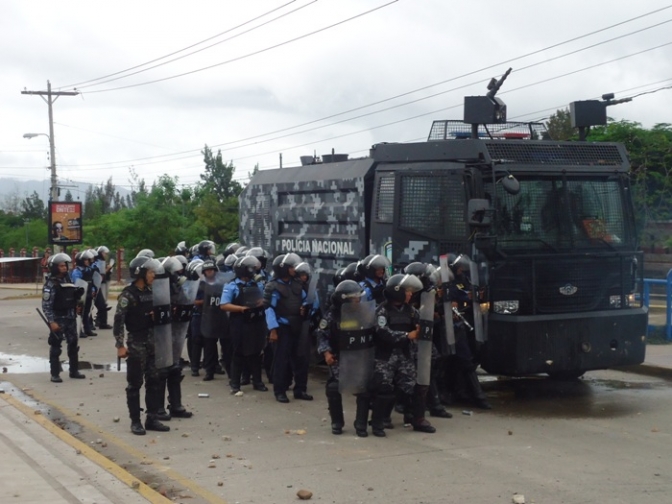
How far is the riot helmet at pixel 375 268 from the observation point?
35.1 ft

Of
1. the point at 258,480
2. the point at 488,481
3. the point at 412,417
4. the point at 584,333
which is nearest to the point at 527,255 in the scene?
the point at 584,333

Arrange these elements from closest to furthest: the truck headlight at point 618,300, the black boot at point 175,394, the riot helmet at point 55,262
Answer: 1. the black boot at point 175,394
2. the truck headlight at point 618,300
3. the riot helmet at point 55,262

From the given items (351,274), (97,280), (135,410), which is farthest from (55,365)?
(97,280)

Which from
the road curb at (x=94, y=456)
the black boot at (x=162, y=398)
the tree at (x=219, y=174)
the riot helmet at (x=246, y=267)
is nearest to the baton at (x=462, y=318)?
the riot helmet at (x=246, y=267)

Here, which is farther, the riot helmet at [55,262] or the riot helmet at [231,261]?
the riot helmet at [231,261]

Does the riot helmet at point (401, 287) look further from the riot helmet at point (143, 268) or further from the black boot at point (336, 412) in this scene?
the riot helmet at point (143, 268)

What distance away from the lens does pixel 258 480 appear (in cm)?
809

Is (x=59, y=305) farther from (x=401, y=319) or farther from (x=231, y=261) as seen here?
(x=401, y=319)

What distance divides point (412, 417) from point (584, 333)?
254 centimetres

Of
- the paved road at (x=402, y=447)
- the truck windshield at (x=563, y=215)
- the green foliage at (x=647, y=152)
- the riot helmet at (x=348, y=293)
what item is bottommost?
the paved road at (x=402, y=447)

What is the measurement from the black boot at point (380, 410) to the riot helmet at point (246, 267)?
339 cm

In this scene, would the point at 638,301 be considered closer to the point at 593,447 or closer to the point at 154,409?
the point at 593,447

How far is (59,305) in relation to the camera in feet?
43.9

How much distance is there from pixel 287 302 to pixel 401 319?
98.5 inches
